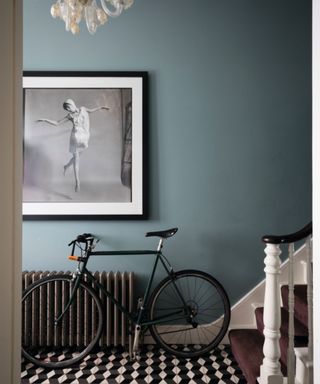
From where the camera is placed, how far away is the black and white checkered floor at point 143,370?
2109 mm

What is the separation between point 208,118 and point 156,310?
5.63 ft

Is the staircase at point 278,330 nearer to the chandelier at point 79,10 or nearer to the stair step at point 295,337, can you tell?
the stair step at point 295,337

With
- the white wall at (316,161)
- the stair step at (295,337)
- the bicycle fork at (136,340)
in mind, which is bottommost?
the bicycle fork at (136,340)

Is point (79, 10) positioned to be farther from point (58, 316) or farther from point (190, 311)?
point (190, 311)

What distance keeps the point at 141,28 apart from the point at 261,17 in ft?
3.43

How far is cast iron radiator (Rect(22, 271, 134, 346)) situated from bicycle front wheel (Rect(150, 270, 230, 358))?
0.80 feet

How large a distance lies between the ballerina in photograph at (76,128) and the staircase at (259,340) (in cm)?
176

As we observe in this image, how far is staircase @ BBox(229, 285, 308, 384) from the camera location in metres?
1.83

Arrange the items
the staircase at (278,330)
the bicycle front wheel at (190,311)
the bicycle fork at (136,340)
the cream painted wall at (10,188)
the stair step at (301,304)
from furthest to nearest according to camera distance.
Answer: the bicycle front wheel at (190,311)
the bicycle fork at (136,340)
the stair step at (301,304)
the staircase at (278,330)
the cream painted wall at (10,188)

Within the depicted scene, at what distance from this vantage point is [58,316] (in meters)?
2.36

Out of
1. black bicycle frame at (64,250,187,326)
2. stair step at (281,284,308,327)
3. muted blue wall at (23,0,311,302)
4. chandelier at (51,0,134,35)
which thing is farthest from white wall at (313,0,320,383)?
muted blue wall at (23,0,311,302)

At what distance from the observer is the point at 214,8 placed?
2.63 meters

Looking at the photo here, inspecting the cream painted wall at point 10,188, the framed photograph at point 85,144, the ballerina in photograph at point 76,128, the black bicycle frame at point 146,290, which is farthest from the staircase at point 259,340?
the ballerina in photograph at point 76,128

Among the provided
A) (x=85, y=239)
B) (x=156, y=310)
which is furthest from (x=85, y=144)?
(x=156, y=310)
